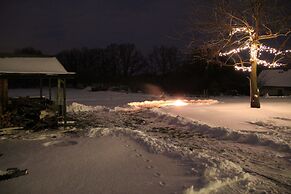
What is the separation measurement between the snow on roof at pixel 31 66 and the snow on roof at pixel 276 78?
48.9 m

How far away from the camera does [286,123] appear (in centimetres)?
1505

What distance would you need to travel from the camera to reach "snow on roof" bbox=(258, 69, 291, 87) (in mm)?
57866

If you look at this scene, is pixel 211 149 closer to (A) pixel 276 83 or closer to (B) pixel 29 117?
(B) pixel 29 117

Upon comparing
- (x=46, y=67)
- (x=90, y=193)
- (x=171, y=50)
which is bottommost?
(x=90, y=193)

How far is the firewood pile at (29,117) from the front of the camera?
14297mm

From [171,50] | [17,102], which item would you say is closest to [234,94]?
[17,102]

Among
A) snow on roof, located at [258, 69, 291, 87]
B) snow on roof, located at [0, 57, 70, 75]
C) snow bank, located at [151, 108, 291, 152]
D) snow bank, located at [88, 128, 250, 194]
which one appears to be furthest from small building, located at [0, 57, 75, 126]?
snow on roof, located at [258, 69, 291, 87]

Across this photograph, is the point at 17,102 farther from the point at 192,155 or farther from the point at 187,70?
the point at 187,70

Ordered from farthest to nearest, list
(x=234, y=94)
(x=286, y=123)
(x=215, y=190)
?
(x=234, y=94)
(x=286, y=123)
(x=215, y=190)

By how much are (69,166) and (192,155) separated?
3.12 meters

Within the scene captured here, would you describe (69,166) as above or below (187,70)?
below

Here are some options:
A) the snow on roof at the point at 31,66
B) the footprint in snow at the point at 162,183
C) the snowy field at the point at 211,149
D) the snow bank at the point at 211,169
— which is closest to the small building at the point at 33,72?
the snow on roof at the point at 31,66

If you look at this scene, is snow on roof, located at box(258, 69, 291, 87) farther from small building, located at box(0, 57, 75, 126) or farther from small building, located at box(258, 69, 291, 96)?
small building, located at box(0, 57, 75, 126)

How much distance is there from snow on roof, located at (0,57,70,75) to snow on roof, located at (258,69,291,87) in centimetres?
4892
